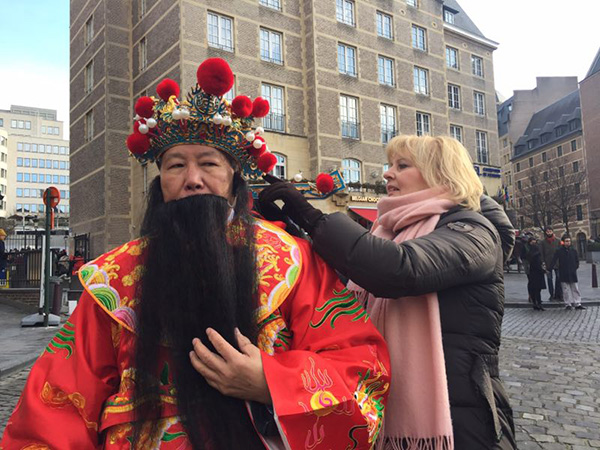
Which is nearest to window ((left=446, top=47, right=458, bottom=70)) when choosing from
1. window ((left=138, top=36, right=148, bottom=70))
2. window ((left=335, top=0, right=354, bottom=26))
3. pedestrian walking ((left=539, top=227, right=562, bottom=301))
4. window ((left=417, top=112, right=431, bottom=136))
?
window ((left=417, top=112, right=431, bottom=136))

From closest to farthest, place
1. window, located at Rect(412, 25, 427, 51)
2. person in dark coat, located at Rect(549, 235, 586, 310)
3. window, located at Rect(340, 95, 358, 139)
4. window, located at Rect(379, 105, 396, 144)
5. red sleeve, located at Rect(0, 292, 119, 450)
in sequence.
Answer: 1. red sleeve, located at Rect(0, 292, 119, 450)
2. person in dark coat, located at Rect(549, 235, 586, 310)
3. window, located at Rect(340, 95, 358, 139)
4. window, located at Rect(379, 105, 396, 144)
5. window, located at Rect(412, 25, 427, 51)

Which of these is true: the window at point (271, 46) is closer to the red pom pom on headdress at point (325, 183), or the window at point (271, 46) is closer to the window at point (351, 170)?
the window at point (351, 170)

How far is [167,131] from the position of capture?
2.00m

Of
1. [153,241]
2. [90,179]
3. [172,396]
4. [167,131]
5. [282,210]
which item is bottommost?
[172,396]

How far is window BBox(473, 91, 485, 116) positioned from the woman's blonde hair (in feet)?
100

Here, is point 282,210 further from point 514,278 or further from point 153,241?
point 514,278

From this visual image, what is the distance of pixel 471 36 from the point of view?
29.8m

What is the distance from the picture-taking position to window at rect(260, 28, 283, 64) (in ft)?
69.2

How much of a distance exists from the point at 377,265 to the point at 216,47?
787 inches

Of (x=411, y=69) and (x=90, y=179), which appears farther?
(x=411, y=69)

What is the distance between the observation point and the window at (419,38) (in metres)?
26.2

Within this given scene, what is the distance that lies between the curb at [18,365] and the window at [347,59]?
19.6m

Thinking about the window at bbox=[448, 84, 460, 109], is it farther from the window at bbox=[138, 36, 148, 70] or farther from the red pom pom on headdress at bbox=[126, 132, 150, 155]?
the red pom pom on headdress at bbox=[126, 132, 150, 155]

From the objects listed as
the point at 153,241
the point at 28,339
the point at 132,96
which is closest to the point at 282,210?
the point at 153,241
